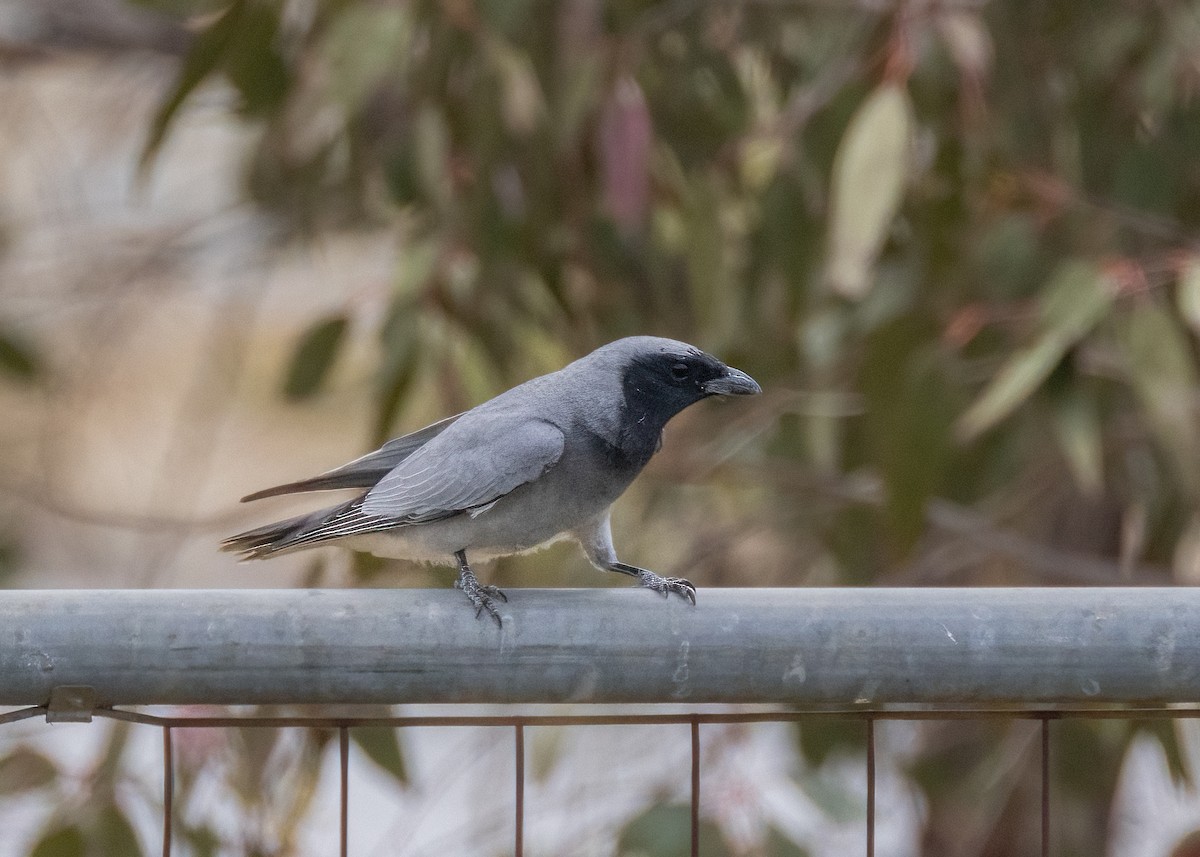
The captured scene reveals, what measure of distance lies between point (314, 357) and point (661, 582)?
147cm

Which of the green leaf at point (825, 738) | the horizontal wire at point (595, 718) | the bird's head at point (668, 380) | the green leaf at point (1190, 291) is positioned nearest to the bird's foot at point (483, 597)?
the horizontal wire at point (595, 718)

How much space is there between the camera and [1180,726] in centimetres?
305

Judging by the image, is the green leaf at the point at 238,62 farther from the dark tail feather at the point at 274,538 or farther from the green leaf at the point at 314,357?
the dark tail feather at the point at 274,538

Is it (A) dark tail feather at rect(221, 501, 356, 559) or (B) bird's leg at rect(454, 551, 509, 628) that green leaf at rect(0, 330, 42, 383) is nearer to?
(A) dark tail feather at rect(221, 501, 356, 559)

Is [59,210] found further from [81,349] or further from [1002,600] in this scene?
[1002,600]

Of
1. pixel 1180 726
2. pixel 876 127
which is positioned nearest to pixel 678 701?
pixel 876 127

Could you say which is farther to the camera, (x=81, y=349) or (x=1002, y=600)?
(x=81, y=349)

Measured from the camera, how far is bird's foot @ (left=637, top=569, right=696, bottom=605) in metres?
1.35

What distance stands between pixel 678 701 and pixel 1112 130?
259 cm

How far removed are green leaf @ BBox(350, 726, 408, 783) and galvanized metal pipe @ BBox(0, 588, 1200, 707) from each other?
1.45 meters

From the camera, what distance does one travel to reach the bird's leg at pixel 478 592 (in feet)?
4.26

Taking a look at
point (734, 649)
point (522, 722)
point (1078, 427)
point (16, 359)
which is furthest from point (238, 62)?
point (734, 649)

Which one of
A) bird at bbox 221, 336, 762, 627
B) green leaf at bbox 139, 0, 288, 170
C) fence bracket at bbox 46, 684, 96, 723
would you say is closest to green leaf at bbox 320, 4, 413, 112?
green leaf at bbox 139, 0, 288, 170

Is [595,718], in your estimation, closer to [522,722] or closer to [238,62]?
[522,722]
